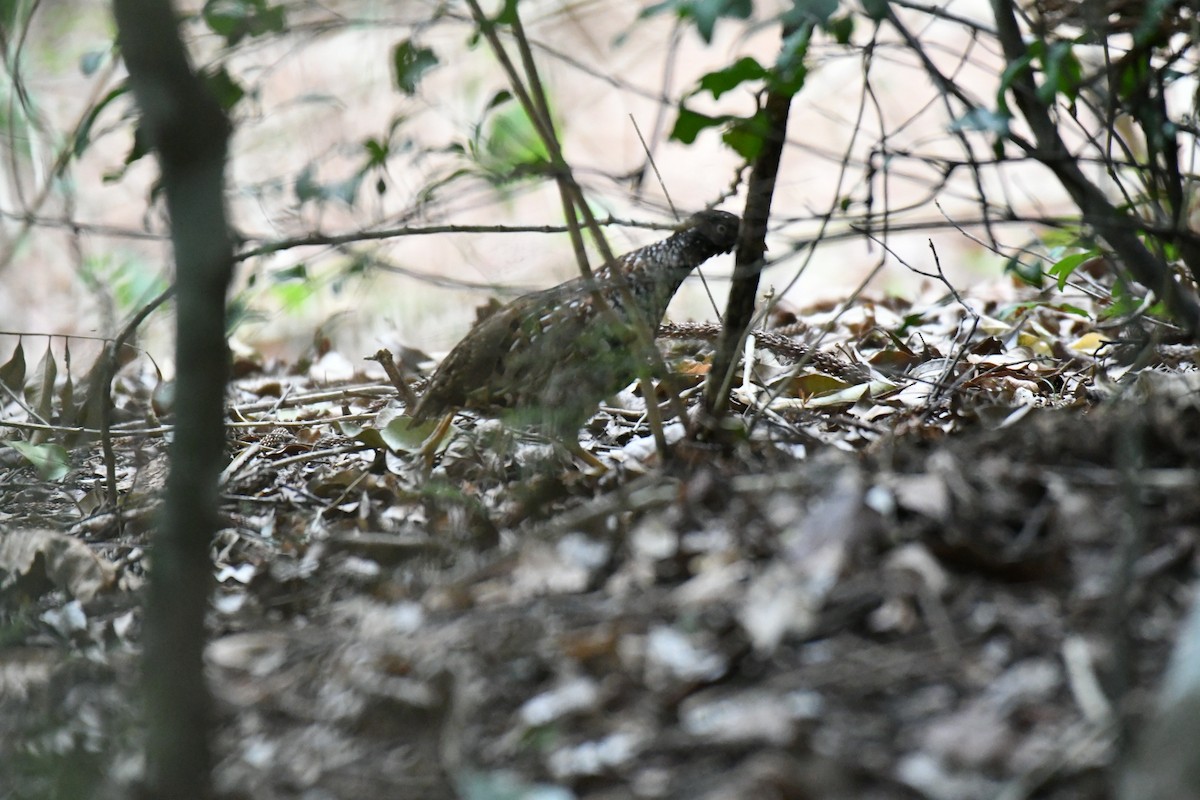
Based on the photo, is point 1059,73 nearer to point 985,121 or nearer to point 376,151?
point 985,121

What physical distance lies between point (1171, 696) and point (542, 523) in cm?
145

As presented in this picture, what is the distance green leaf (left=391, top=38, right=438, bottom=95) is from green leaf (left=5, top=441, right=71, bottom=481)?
1.69 metres

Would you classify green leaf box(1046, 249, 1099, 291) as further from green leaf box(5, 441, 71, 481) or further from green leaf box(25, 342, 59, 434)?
green leaf box(25, 342, 59, 434)

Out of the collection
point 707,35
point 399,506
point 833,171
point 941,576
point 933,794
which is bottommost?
point 933,794

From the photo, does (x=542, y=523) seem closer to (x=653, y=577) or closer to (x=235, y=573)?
(x=653, y=577)

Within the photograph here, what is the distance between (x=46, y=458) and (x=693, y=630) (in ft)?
7.56

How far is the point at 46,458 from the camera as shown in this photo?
3.24m

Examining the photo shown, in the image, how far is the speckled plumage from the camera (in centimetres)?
295

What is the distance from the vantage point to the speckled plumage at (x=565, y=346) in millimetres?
2945

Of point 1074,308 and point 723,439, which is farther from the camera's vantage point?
point 1074,308

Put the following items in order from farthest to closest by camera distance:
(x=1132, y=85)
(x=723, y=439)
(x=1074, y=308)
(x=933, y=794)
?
(x=1074, y=308)
(x=723, y=439)
(x=1132, y=85)
(x=933, y=794)

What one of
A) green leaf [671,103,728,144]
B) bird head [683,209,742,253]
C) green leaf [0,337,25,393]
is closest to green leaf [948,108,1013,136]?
green leaf [671,103,728,144]

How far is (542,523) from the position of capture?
250 cm

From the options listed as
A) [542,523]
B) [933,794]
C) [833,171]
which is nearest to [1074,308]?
[542,523]
